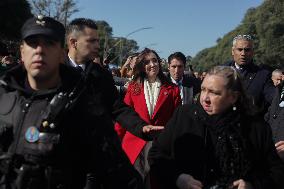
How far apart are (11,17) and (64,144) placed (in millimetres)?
38079

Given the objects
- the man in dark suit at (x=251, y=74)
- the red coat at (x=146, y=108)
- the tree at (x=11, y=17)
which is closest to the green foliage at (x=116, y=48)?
the tree at (x=11, y=17)

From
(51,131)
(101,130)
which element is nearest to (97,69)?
(101,130)

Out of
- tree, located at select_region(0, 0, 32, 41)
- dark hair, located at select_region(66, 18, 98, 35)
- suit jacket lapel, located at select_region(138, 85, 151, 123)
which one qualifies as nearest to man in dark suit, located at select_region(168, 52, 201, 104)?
suit jacket lapel, located at select_region(138, 85, 151, 123)

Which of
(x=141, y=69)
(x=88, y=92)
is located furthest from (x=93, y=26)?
(x=88, y=92)

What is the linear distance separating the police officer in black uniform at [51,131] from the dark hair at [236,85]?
1182mm

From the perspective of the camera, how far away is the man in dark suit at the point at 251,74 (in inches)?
260

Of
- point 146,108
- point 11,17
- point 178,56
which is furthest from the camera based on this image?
A: point 11,17

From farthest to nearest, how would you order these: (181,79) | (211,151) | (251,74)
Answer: (181,79)
(251,74)
(211,151)

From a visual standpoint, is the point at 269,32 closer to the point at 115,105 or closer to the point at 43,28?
the point at 115,105

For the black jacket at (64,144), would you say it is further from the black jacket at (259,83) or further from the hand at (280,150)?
the black jacket at (259,83)

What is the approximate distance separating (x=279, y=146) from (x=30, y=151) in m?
2.67

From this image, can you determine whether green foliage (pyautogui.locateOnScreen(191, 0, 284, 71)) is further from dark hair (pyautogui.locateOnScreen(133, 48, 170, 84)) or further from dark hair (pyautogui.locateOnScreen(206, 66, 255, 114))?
A: dark hair (pyautogui.locateOnScreen(206, 66, 255, 114))

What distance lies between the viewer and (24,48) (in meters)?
2.91

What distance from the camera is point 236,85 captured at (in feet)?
12.1
